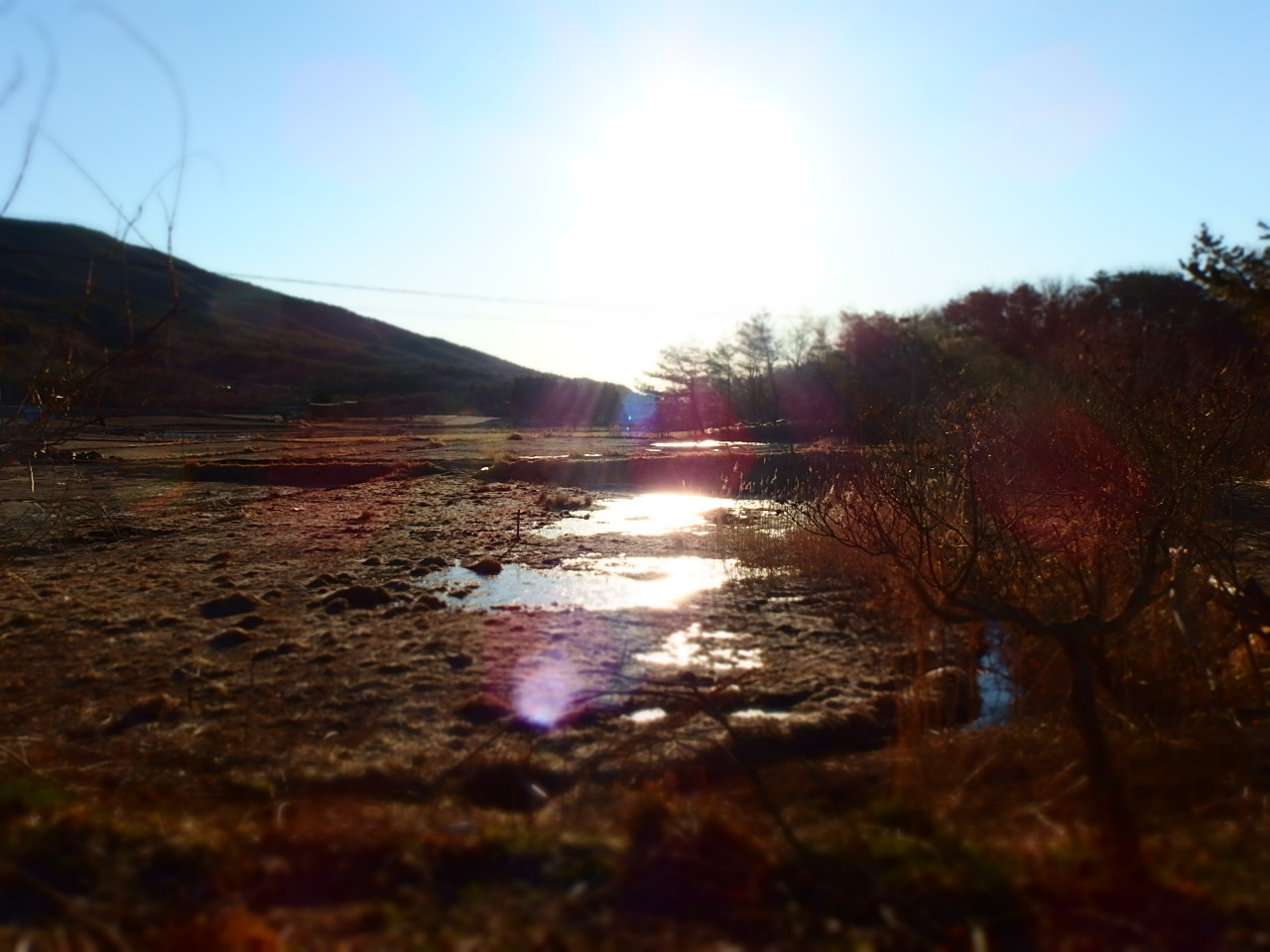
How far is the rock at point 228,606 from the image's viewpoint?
9398 millimetres

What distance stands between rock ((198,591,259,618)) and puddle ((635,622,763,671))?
3731 mm

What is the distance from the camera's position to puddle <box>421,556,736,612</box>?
10.4m

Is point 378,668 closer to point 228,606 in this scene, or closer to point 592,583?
point 228,606

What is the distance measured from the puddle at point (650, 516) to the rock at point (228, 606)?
19.2 ft

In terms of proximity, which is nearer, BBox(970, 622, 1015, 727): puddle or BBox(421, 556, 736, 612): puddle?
BBox(970, 622, 1015, 727): puddle

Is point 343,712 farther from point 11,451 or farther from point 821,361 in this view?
point 821,361

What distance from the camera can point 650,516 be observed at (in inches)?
711

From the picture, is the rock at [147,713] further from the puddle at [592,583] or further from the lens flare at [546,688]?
the puddle at [592,583]

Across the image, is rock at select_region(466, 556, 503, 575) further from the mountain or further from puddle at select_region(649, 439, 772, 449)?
the mountain

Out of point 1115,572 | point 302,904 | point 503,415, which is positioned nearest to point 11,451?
point 302,904

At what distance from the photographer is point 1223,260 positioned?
36.2 ft

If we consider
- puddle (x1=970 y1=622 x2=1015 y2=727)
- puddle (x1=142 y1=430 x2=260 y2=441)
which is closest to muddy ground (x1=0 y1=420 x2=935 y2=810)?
puddle (x1=970 y1=622 x2=1015 y2=727)

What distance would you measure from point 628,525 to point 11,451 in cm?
1065

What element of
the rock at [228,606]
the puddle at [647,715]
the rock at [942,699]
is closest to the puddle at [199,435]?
the rock at [228,606]
